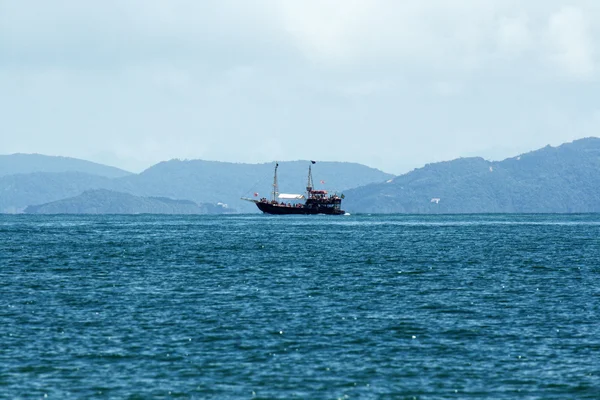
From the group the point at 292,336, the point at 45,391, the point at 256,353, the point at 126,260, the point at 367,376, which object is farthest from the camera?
the point at 126,260

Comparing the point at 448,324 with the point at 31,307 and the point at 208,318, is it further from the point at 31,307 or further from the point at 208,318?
the point at 31,307

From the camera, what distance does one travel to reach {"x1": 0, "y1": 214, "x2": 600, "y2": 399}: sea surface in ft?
113

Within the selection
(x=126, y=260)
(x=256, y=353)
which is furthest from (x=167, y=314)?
(x=126, y=260)

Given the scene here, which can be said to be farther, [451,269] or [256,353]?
[451,269]

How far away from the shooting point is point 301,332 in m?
45.4

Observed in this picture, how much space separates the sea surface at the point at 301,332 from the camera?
34438mm

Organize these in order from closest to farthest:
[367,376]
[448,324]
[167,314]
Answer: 1. [367,376]
2. [448,324]
3. [167,314]

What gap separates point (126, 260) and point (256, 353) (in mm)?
60192

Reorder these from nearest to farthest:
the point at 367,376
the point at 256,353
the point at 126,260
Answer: the point at 367,376
the point at 256,353
the point at 126,260

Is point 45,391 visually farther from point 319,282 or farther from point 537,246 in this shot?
point 537,246

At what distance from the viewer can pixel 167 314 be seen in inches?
2039

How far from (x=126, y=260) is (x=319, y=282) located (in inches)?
1325

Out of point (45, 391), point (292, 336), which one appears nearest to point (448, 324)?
point (292, 336)

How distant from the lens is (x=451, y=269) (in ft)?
279
